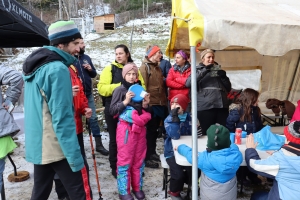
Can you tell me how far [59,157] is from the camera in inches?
90.2

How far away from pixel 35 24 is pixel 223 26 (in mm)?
2830

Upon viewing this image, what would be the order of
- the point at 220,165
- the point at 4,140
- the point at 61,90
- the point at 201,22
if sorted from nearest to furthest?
the point at 61,90, the point at 201,22, the point at 220,165, the point at 4,140

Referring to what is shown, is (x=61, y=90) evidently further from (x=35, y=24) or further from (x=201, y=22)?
(x=35, y=24)

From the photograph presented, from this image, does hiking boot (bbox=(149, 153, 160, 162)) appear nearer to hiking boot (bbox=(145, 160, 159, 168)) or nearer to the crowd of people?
the crowd of people

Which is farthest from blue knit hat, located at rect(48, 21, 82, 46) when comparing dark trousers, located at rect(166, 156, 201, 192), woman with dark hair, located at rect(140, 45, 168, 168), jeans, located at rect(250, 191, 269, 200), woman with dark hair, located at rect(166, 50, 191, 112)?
jeans, located at rect(250, 191, 269, 200)

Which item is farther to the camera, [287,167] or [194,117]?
[194,117]

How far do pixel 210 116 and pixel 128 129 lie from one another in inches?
49.5

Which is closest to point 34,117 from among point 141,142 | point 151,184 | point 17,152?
point 141,142

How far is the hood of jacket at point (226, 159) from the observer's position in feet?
8.91

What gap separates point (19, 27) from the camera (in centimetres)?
470

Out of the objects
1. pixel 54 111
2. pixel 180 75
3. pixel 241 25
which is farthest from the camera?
pixel 180 75

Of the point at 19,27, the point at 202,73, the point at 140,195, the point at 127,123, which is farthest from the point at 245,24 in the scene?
the point at 19,27

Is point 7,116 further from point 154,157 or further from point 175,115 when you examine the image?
point 154,157

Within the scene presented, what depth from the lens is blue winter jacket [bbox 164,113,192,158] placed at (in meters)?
3.45
